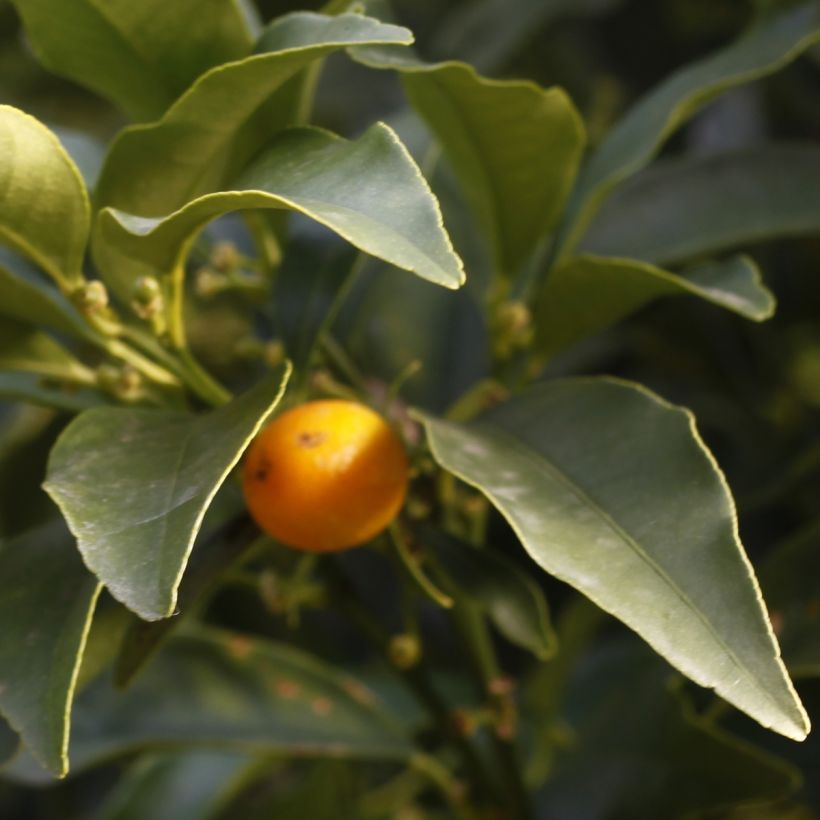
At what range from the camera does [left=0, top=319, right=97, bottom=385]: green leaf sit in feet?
1.97

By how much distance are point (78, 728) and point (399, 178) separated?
492mm

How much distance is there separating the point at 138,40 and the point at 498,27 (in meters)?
0.48

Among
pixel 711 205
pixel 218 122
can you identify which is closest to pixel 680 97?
pixel 711 205

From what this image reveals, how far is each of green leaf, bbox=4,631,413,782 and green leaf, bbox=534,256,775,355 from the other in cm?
30

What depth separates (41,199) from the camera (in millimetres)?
501

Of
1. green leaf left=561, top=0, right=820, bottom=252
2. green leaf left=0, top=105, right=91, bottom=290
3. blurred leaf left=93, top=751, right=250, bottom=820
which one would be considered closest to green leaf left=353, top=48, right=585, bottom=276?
green leaf left=561, top=0, right=820, bottom=252

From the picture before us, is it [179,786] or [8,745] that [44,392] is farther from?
[179,786]

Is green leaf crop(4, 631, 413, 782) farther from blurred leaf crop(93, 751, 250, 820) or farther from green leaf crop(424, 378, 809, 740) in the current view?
green leaf crop(424, 378, 809, 740)

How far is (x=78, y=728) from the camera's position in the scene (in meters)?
0.77

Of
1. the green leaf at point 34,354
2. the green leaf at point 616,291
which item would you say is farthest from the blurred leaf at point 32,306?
the green leaf at point 616,291

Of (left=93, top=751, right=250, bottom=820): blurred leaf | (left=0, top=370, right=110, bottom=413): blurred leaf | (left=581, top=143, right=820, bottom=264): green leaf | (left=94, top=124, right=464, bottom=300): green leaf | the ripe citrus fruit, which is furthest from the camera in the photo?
(left=93, top=751, right=250, bottom=820): blurred leaf

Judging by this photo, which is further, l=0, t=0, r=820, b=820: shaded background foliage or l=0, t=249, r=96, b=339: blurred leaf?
l=0, t=0, r=820, b=820: shaded background foliage

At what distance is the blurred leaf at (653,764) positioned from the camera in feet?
2.18

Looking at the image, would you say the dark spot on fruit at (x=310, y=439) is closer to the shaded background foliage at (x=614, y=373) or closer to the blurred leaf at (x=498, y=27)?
the shaded background foliage at (x=614, y=373)
